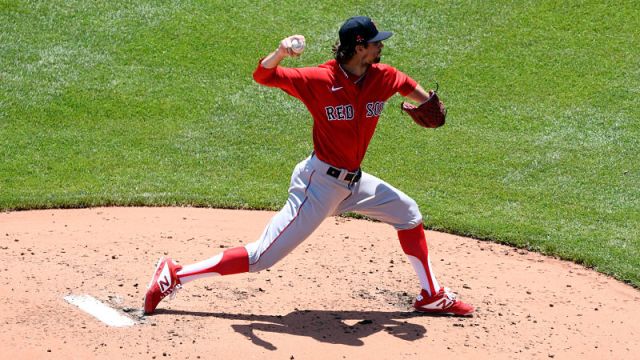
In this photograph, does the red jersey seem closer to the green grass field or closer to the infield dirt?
the infield dirt

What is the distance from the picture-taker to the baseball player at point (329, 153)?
592cm

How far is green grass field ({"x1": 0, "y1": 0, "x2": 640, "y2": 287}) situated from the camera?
8867 millimetres

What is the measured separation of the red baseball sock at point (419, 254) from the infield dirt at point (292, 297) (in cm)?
21

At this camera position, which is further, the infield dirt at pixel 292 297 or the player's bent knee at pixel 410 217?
the player's bent knee at pixel 410 217

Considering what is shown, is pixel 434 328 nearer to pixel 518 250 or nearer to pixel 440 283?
pixel 440 283

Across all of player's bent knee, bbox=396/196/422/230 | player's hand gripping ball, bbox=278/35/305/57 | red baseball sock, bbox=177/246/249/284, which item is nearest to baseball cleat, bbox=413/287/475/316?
player's bent knee, bbox=396/196/422/230

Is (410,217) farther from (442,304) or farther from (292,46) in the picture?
(292,46)

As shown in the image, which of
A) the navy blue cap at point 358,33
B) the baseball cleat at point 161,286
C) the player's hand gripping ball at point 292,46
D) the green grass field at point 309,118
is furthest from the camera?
the green grass field at point 309,118

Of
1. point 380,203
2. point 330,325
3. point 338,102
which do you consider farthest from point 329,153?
point 330,325

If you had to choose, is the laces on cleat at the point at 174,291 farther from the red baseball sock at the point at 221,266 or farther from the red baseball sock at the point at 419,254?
the red baseball sock at the point at 419,254

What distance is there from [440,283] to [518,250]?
120cm

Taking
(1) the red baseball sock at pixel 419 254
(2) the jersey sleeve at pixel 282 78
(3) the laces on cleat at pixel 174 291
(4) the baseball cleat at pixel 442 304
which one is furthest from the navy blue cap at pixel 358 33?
(3) the laces on cleat at pixel 174 291

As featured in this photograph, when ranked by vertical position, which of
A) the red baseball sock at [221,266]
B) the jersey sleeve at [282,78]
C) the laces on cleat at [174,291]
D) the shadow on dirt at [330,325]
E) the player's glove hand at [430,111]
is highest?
the jersey sleeve at [282,78]

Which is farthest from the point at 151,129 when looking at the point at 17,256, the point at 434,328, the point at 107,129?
the point at 434,328
